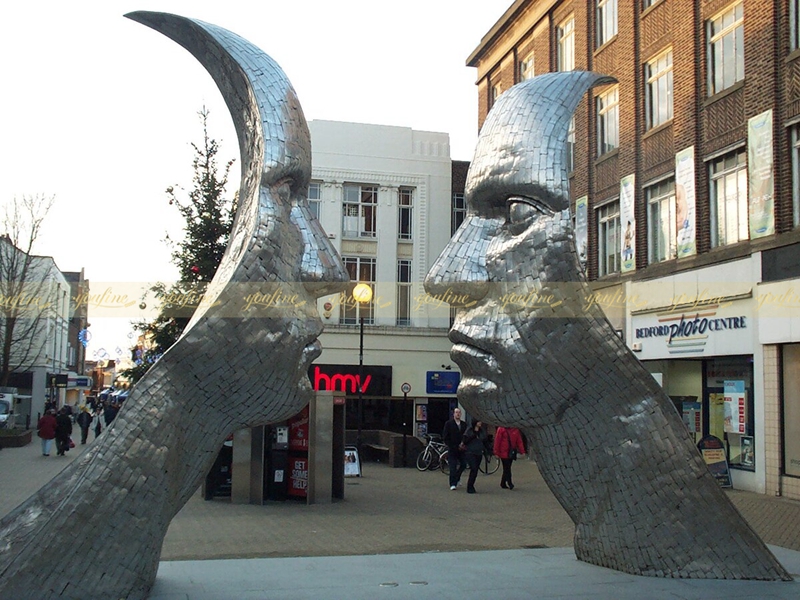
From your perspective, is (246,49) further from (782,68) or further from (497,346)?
(782,68)

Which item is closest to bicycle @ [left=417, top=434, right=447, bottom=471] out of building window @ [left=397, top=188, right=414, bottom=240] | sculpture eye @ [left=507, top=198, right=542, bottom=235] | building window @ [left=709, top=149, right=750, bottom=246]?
building window @ [left=709, top=149, right=750, bottom=246]

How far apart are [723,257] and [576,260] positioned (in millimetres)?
11841

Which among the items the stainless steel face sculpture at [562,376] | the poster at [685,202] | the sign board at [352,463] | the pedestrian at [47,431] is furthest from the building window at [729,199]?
the pedestrian at [47,431]

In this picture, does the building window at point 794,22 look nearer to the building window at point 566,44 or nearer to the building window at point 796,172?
the building window at point 796,172

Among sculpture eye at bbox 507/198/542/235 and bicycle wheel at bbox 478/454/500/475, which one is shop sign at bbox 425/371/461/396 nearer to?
bicycle wheel at bbox 478/454/500/475

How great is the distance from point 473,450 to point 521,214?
1027cm

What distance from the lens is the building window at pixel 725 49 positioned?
59.0ft

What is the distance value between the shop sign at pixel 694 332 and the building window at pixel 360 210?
14710mm

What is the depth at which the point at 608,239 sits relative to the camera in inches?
915

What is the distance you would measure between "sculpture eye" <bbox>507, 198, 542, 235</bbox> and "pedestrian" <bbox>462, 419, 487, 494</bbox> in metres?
10.0

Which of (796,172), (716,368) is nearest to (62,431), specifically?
(716,368)

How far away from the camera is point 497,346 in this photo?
7.30 meters

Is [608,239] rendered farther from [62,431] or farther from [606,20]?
[62,431]

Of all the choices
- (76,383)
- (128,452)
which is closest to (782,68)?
(128,452)
